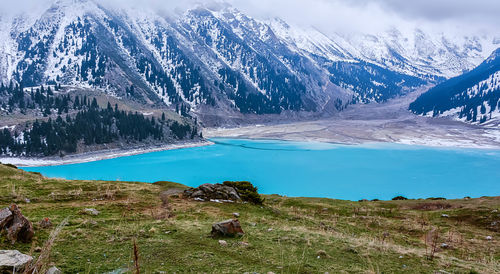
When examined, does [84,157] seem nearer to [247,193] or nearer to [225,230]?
[247,193]

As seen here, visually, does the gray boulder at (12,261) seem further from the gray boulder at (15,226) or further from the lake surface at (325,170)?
the lake surface at (325,170)

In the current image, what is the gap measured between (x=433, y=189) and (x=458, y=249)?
2446 inches

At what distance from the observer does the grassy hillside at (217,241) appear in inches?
320

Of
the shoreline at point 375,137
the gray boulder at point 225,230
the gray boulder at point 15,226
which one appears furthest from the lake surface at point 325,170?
the gray boulder at point 15,226

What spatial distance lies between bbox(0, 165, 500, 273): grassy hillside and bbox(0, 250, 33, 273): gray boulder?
61.1 inches

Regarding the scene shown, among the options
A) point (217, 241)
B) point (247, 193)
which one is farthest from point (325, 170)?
point (217, 241)

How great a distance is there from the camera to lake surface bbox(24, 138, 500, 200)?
66250 millimetres

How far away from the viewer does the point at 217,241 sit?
10.5 metres

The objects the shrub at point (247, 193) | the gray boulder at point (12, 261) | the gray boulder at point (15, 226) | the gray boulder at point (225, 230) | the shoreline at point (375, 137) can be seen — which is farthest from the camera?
the shoreline at point (375, 137)

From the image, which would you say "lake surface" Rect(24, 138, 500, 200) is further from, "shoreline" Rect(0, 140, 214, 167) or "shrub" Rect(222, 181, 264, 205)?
"shrub" Rect(222, 181, 264, 205)

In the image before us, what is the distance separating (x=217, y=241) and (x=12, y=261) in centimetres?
615

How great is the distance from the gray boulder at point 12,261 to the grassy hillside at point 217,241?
1551 millimetres

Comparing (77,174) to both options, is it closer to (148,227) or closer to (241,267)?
(148,227)

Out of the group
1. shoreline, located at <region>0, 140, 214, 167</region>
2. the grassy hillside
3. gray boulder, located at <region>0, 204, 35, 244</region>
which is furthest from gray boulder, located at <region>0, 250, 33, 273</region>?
shoreline, located at <region>0, 140, 214, 167</region>
